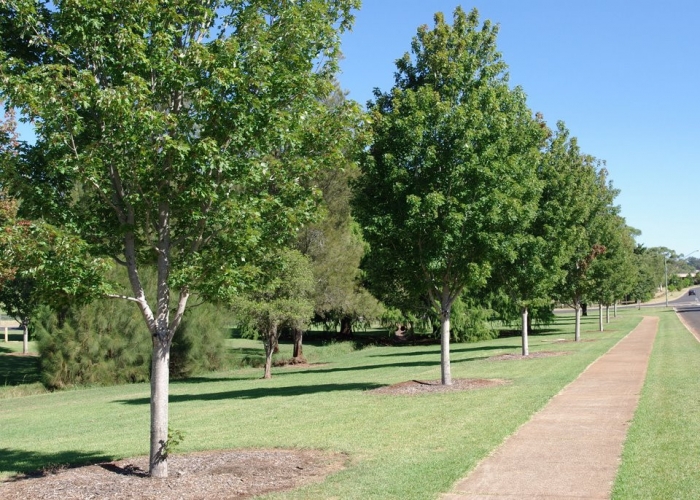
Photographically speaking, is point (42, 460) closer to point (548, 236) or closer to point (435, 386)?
point (435, 386)

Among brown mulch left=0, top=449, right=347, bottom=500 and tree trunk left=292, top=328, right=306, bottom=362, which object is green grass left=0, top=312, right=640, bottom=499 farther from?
tree trunk left=292, top=328, right=306, bottom=362

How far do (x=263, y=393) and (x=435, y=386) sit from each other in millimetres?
5195

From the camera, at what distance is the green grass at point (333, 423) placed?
819 centimetres

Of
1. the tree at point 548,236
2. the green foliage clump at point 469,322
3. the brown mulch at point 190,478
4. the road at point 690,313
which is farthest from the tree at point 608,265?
the brown mulch at point 190,478

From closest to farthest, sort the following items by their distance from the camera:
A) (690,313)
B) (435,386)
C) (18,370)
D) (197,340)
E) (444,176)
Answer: (444,176), (435,386), (197,340), (18,370), (690,313)

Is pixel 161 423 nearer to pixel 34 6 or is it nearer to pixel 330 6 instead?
pixel 34 6

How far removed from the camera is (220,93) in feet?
27.3

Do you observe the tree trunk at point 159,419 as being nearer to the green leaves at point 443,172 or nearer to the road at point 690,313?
the green leaves at point 443,172

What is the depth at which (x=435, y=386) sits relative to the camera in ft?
A: 55.6

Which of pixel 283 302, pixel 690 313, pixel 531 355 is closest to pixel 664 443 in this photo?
pixel 283 302

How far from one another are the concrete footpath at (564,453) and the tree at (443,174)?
4117 mm

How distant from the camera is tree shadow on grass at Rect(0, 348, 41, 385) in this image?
28.6 metres

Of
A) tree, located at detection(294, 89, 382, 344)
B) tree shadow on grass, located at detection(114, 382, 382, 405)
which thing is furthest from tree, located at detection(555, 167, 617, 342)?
tree shadow on grass, located at detection(114, 382, 382, 405)

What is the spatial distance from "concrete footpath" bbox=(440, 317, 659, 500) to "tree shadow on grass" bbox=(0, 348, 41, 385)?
23.1 meters
